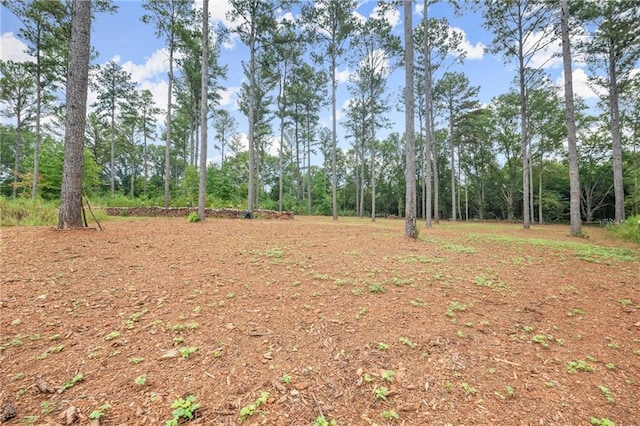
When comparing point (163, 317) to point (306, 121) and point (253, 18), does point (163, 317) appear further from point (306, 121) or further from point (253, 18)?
point (306, 121)

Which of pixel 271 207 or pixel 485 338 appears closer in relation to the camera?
pixel 485 338

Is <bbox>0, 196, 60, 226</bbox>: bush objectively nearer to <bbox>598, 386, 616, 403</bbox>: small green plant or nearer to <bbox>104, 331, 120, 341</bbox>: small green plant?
<bbox>104, 331, 120, 341</bbox>: small green plant

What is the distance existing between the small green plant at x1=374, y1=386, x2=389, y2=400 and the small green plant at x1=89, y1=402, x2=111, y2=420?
1.49 meters

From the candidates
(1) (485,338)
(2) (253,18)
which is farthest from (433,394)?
(2) (253,18)

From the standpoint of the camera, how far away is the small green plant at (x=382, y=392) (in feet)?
5.12

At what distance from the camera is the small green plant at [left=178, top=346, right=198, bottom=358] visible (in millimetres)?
1794

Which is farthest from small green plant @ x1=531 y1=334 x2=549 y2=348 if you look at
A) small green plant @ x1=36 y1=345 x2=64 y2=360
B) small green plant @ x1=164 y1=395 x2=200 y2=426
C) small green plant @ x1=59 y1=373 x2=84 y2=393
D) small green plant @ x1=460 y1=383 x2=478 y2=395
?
small green plant @ x1=36 y1=345 x2=64 y2=360

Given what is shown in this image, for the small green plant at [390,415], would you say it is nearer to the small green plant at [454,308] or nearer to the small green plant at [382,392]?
the small green plant at [382,392]

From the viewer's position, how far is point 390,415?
1.45 meters

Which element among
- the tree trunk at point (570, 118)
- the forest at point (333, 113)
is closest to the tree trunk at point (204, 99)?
the forest at point (333, 113)

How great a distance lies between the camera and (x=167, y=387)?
59.8 inches

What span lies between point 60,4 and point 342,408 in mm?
17343

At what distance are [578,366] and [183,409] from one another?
104 inches

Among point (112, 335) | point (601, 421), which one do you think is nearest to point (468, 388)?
point (601, 421)
